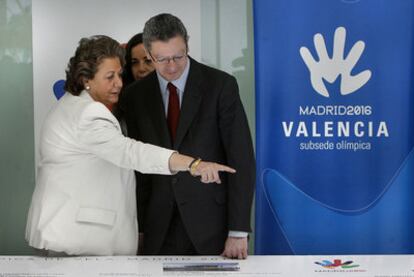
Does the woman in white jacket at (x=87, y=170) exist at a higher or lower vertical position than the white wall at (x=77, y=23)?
lower

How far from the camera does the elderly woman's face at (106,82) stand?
2.70 meters

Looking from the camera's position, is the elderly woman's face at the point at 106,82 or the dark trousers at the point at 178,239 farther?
the dark trousers at the point at 178,239

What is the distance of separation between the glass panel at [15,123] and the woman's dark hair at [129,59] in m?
0.60

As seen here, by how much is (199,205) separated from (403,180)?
129 cm

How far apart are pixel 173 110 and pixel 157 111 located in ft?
0.24

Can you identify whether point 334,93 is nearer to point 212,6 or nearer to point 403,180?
point 403,180

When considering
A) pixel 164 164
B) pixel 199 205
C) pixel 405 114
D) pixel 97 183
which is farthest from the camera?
pixel 405 114

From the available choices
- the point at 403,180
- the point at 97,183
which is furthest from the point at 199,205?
the point at 403,180

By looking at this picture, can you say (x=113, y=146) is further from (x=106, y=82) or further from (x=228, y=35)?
(x=228, y=35)

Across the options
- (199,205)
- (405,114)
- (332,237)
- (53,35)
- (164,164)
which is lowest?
(332,237)

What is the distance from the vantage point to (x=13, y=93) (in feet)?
12.2

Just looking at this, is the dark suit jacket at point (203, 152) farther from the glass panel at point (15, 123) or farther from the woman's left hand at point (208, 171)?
the glass panel at point (15, 123)

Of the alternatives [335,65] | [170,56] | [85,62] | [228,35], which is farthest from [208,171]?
[228,35]

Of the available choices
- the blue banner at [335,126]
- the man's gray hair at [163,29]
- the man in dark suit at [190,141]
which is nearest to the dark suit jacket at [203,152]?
the man in dark suit at [190,141]
